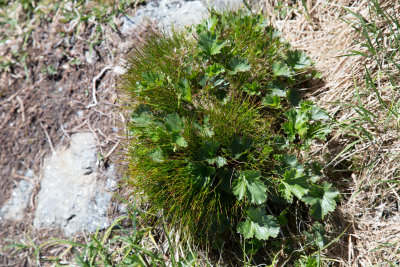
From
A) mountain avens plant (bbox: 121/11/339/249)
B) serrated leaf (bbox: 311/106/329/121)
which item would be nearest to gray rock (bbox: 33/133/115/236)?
mountain avens plant (bbox: 121/11/339/249)

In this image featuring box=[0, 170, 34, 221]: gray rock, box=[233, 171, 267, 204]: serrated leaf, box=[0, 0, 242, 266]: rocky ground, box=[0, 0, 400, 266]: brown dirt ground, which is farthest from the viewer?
box=[0, 170, 34, 221]: gray rock

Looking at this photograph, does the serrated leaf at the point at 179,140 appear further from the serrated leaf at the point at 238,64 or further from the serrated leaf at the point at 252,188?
the serrated leaf at the point at 238,64

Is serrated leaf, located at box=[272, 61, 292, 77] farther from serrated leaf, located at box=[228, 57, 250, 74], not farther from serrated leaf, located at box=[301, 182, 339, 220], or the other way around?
serrated leaf, located at box=[301, 182, 339, 220]

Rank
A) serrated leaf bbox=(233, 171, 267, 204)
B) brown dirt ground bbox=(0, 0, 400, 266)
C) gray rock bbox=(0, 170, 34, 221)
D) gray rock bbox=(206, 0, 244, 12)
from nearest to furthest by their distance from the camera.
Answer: serrated leaf bbox=(233, 171, 267, 204)
brown dirt ground bbox=(0, 0, 400, 266)
gray rock bbox=(206, 0, 244, 12)
gray rock bbox=(0, 170, 34, 221)

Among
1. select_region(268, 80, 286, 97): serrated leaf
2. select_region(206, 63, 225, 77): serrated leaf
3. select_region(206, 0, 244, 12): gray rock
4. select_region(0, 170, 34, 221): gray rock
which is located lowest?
select_region(0, 170, 34, 221): gray rock

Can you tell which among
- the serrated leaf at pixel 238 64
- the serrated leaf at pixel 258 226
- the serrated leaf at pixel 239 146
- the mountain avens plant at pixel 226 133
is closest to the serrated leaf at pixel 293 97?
the mountain avens plant at pixel 226 133

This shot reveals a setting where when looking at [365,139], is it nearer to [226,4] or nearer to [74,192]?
[226,4]
